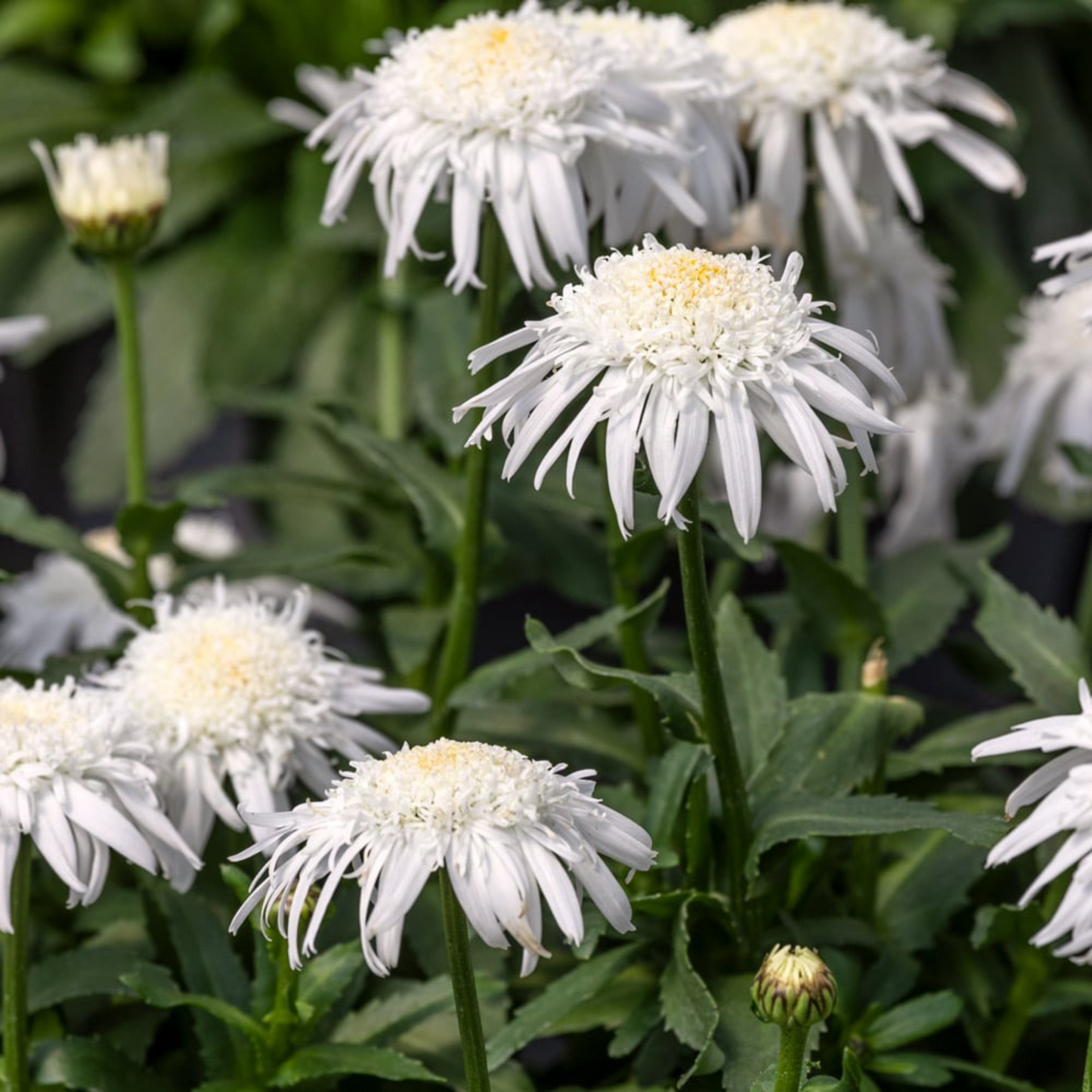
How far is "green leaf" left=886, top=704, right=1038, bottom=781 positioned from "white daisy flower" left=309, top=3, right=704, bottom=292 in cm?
28

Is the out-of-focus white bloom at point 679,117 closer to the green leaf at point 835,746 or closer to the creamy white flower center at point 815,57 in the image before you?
the creamy white flower center at point 815,57

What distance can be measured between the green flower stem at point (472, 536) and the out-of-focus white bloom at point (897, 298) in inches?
11.6

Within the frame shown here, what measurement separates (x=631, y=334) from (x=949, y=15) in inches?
39.0

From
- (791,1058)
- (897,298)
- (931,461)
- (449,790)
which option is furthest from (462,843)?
(931,461)

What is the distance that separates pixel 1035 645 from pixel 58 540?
19.9 inches

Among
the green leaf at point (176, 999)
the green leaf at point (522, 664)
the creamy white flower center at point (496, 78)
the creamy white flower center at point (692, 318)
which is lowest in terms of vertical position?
the green leaf at point (176, 999)

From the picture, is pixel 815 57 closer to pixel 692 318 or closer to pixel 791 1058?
pixel 692 318

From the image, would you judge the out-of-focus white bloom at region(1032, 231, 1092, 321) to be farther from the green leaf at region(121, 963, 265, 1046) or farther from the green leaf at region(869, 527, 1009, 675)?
the green leaf at region(121, 963, 265, 1046)

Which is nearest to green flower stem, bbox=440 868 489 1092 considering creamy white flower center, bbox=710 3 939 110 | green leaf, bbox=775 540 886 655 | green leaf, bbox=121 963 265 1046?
green leaf, bbox=121 963 265 1046

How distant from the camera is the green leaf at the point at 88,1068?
66 centimetres

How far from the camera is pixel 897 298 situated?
3.33 feet

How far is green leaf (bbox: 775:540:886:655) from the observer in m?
0.83

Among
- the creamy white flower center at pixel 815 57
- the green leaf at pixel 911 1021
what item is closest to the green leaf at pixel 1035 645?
the green leaf at pixel 911 1021

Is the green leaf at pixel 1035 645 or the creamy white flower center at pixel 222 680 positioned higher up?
the creamy white flower center at pixel 222 680
